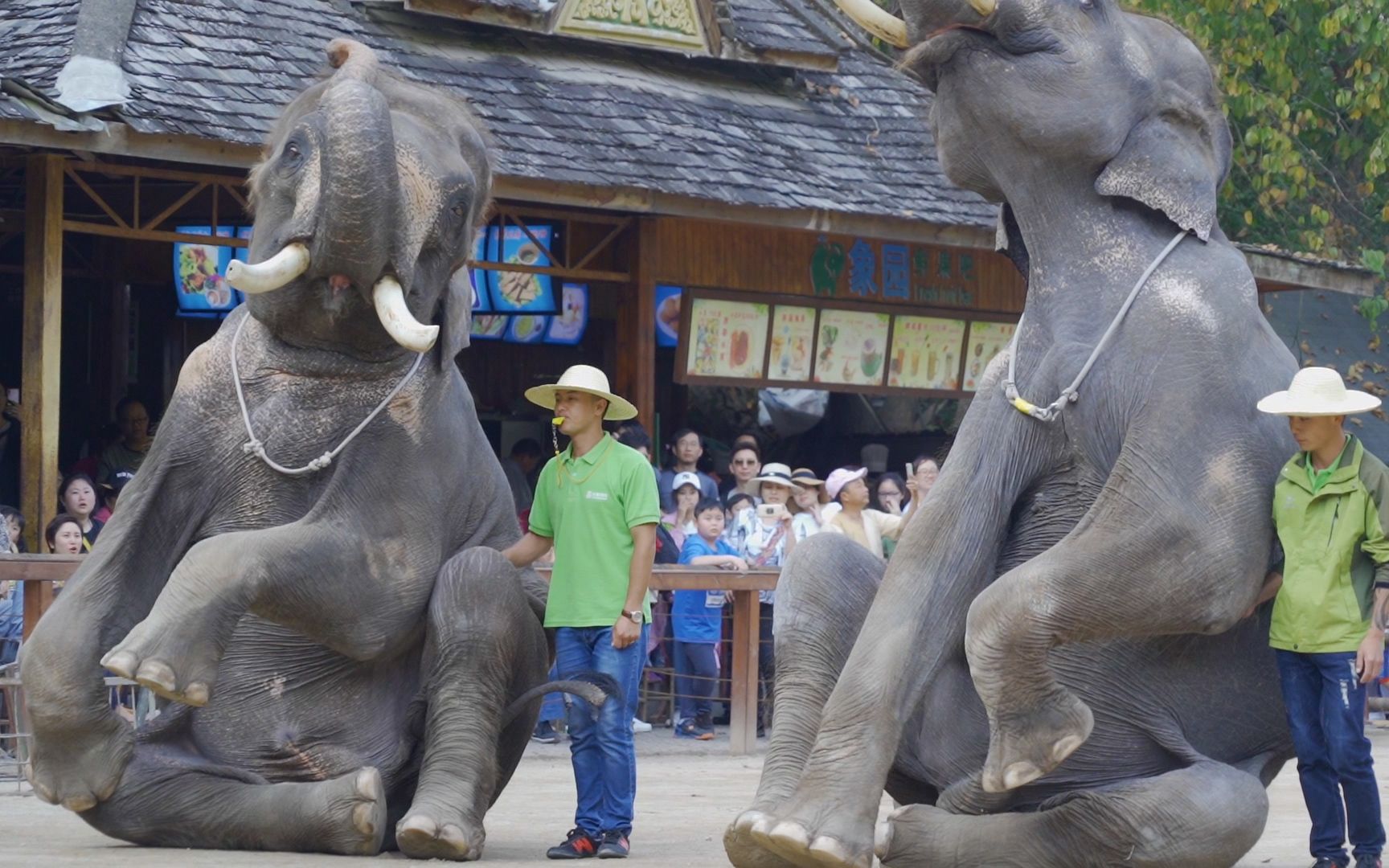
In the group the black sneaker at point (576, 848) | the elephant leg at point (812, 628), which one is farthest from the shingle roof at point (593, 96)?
the elephant leg at point (812, 628)

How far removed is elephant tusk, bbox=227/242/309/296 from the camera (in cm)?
628

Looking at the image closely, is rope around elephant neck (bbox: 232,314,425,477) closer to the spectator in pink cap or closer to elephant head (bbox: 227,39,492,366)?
elephant head (bbox: 227,39,492,366)

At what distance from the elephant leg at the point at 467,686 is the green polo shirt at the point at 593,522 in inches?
9.3

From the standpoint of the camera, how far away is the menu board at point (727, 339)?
14.3 m

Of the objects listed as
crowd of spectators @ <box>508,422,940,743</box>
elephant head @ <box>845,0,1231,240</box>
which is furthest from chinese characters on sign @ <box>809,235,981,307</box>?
elephant head @ <box>845,0,1231,240</box>

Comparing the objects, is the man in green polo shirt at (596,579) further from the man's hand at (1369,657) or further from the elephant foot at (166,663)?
the man's hand at (1369,657)

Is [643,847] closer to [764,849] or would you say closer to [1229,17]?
[764,849]

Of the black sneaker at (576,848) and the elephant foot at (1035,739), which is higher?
the elephant foot at (1035,739)

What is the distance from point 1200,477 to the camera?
565 centimetres

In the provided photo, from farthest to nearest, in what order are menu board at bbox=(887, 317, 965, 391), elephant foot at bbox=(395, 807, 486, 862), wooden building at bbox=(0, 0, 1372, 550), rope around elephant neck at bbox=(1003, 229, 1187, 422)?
→ menu board at bbox=(887, 317, 965, 391) < wooden building at bbox=(0, 0, 1372, 550) < elephant foot at bbox=(395, 807, 486, 862) < rope around elephant neck at bbox=(1003, 229, 1187, 422)

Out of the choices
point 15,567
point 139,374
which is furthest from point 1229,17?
point 15,567

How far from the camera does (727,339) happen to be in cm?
1451

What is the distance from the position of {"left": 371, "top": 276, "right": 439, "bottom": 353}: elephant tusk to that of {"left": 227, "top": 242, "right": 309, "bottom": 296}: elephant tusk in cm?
23

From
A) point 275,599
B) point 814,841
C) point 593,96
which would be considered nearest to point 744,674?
point 593,96
